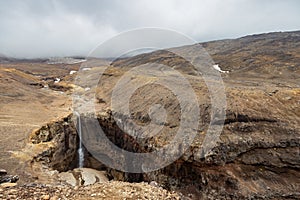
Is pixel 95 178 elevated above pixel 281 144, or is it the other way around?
pixel 281 144

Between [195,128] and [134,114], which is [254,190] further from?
[134,114]

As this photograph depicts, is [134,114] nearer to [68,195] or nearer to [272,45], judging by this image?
[68,195]

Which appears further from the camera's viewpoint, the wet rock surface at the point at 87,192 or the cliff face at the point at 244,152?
the cliff face at the point at 244,152

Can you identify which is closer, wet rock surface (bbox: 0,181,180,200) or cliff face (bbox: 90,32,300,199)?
wet rock surface (bbox: 0,181,180,200)

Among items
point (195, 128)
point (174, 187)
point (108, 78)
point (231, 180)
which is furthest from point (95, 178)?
point (108, 78)

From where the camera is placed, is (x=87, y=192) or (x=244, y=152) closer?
(x=87, y=192)

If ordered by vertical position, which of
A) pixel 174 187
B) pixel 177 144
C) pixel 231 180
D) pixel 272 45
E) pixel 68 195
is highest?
pixel 272 45

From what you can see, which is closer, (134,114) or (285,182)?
(285,182)

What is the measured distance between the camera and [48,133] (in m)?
22.7

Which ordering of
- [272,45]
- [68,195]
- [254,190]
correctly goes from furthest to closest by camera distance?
[272,45]
[254,190]
[68,195]

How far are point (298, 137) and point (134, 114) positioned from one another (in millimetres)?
11783

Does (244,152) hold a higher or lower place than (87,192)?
lower

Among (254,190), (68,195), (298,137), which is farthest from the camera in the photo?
(298,137)

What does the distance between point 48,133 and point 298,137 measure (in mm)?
16798
